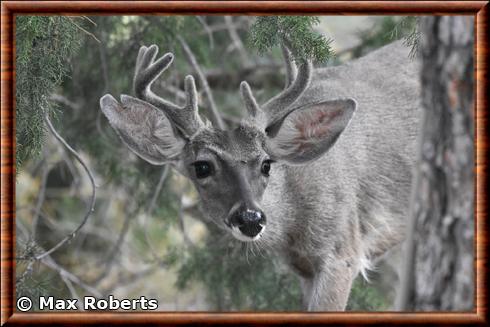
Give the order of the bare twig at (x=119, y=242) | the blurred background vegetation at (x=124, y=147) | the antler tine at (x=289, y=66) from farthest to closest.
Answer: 1. the bare twig at (x=119, y=242)
2. the antler tine at (x=289, y=66)
3. the blurred background vegetation at (x=124, y=147)

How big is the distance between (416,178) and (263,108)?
8.27ft

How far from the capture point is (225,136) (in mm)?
6352

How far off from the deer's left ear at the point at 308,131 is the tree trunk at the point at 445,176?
6.56ft

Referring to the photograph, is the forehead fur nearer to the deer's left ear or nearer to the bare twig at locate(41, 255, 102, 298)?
the deer's left ear

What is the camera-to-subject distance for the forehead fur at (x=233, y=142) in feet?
20.5

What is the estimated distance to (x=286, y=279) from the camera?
8.16 meters

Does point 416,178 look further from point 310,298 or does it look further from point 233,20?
point 233,20

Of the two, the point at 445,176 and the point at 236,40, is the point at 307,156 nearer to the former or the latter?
the point at 445,176

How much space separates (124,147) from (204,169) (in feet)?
8.20

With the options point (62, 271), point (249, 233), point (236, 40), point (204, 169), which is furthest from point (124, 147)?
point (249, 233)

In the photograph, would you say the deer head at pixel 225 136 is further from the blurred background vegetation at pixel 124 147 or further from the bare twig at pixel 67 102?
the bare twig at pixel 67 102

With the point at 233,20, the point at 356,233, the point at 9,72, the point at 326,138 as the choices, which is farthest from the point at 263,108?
the point at 233,20

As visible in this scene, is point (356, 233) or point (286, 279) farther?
point (286, 279)

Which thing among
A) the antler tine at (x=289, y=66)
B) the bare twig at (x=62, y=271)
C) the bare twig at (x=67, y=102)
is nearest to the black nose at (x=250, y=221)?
the antler tine at (x=289, y=66)
